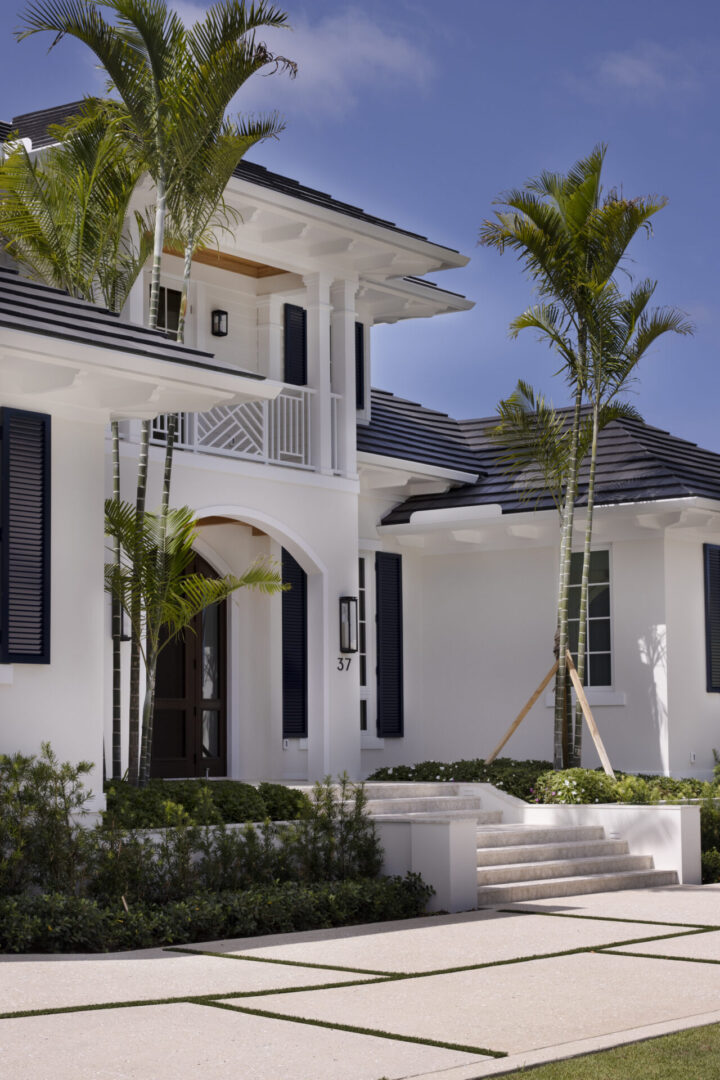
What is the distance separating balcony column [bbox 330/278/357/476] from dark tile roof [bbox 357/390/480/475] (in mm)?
664

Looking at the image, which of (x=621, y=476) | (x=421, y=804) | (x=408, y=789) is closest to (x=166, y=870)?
(x=421, y=804)

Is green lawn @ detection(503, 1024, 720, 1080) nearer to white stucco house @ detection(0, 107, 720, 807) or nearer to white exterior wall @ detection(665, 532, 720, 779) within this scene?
white stucco house @ detection(0, 107, 720, 807)

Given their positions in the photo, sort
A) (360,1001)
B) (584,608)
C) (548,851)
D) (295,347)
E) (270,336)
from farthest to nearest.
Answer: (295,347), (270,336), (584,608), (548,851), (360,1001)

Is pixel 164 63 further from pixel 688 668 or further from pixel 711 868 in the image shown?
pixel 688 668

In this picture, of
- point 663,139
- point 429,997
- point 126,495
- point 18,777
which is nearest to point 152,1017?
point 429,997

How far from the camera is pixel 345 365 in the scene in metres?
15.9

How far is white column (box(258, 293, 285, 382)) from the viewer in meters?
15.7

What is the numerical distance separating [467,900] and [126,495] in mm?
4945

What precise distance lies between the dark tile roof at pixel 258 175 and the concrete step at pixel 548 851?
22.0 ft

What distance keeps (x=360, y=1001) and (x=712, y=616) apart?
10889 mm

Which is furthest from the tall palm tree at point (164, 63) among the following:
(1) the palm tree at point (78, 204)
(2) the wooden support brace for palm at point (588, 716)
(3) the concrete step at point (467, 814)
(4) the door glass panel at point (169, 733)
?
(2) the wooden support brace for palm at point (588, 716)

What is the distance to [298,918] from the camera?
9398 millimetres

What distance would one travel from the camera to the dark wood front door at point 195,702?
50.2 ft

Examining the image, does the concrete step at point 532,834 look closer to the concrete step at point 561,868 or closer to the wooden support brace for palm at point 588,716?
the concrete step at point 561,868
